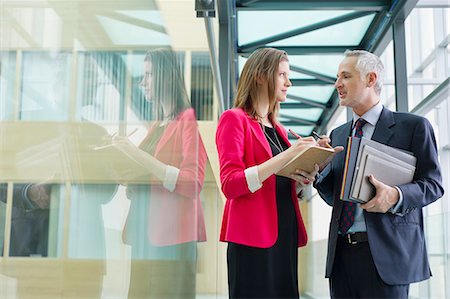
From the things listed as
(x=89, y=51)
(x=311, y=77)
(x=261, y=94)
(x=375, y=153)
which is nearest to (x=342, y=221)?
(x=375, y=153)

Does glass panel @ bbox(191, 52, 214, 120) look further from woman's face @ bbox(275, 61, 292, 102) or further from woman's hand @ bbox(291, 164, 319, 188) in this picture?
woman's hand @ bbox(291, 164, 319, 188)

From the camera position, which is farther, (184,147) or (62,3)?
(184,147)

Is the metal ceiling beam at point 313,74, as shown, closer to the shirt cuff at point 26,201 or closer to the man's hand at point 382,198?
the man's hand at point 382,198

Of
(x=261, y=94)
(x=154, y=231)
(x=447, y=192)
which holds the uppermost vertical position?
(x=261, y=94)

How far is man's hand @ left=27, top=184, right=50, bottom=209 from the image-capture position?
0.93 meters

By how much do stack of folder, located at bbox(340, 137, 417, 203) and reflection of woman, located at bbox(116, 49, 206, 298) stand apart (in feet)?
2.39

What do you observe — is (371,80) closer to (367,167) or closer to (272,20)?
(367,167)

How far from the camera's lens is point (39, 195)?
96 centimetres

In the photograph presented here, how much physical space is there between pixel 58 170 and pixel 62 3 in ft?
0.99

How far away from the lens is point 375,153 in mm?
2230

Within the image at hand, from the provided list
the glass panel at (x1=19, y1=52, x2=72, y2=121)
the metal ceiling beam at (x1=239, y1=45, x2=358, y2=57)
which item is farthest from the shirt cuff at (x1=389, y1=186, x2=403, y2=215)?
the metal ceiling beam at (x1=239, y1=45, x2=358, y2=57)

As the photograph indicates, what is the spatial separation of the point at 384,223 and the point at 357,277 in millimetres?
240

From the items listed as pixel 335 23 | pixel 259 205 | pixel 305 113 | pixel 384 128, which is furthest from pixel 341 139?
pixel 305 113

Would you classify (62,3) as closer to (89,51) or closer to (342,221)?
(89,51)
